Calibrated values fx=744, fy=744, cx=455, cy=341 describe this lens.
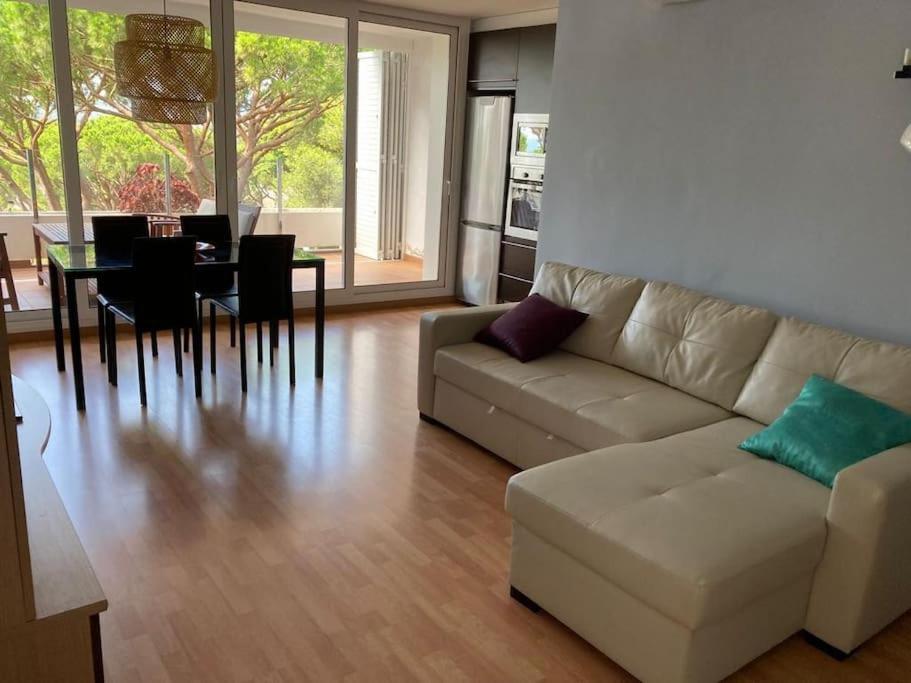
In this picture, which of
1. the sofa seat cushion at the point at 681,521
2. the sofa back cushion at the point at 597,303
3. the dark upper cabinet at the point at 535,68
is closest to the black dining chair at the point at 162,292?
the sofa back cushion at the point at 597,303

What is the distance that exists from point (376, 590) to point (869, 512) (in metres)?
1.57

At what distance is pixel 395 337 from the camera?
230 inches

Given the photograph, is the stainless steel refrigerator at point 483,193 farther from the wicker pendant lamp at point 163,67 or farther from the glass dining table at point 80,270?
the wicker pendant lamp at point 163,67

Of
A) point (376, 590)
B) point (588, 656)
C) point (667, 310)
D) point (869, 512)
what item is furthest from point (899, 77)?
point (376, 590)

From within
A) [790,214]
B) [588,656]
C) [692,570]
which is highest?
[790,214]

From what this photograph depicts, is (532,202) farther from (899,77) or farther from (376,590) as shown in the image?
(376,590)

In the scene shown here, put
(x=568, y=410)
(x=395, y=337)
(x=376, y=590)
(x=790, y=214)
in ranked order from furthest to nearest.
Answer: (x=395, y=337)
(x=790, y=214)
(x=568, y=410)
(x=376, y=590)

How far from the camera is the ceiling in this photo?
5.66 m

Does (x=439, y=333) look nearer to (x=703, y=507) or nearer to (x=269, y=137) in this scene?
(x=703, y=507)

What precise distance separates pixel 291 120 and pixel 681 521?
4.93 m

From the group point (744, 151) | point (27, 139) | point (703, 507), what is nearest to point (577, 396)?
point (703, 507)

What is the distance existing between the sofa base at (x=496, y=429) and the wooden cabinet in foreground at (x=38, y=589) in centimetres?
196

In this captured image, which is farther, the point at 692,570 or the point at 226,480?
the point at 226,480

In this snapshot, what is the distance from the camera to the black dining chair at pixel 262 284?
4348mm
